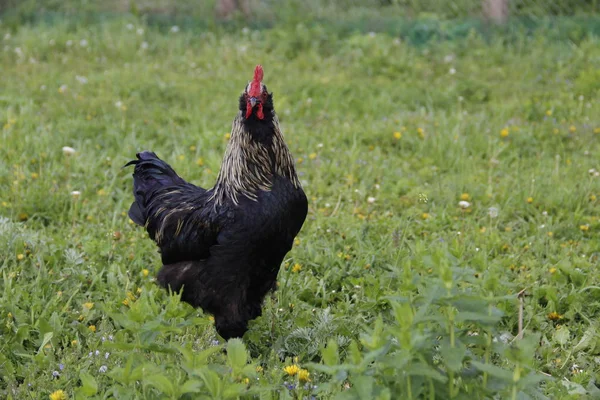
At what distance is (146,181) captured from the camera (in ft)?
13.3

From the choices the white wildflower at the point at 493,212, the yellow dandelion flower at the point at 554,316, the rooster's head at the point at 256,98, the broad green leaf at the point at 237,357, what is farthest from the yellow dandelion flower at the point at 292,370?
the white wildflower at the point at 493,212

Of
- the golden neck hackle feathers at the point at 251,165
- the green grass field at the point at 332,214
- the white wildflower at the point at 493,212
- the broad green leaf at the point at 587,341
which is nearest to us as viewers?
the green grass field at the point at 332,214

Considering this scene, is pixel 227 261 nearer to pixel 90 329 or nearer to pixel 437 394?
pixel 90 329

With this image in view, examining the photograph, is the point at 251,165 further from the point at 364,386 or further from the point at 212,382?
the point at 364,386

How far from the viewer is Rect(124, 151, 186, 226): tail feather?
4.00 metres

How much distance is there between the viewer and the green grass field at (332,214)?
92.4 inches

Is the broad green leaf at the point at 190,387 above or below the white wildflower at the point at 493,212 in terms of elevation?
above

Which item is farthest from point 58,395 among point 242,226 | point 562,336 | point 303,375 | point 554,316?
point 554,316

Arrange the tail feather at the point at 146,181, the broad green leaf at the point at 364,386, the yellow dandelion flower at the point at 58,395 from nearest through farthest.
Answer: the broad green leaf at the point at 364,386
the yellow dandelion flower at the point at 58,395
the tail feather at the point at 146,181

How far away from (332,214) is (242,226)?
1712mm

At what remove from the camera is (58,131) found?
20.1ft

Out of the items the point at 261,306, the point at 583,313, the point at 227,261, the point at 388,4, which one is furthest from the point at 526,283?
the point at 388,4

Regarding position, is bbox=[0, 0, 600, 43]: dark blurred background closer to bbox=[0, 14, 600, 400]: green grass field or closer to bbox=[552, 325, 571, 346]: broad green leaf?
bbox=[0, 14, 600, 400]: green grass field

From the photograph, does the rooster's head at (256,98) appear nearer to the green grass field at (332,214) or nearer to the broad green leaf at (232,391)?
the green grass field at (332,214)
